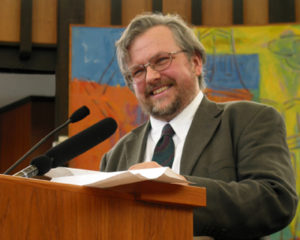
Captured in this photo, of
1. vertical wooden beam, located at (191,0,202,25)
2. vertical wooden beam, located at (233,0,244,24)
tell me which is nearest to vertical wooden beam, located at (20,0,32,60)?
vertical wooden beam, located at (191,0,202,25)

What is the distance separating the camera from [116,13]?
16.6 ft

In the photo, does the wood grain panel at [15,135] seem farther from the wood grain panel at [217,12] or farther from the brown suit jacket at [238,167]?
the brown suit jacket at [238,167]

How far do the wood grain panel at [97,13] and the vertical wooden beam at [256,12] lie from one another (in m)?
1.30

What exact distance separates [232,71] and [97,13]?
137cm

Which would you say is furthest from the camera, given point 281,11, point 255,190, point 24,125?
point 24,125

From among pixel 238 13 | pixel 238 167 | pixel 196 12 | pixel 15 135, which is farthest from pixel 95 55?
pixel 238 167

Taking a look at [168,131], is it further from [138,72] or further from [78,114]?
[78,114]

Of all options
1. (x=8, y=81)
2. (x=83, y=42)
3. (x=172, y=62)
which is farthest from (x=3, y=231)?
(x=8, y=81)

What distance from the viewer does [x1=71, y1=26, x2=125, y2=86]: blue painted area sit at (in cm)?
484

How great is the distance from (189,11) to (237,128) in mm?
3310

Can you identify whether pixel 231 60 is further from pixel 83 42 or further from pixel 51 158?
pixel 51 158

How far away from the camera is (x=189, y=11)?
16.8ft

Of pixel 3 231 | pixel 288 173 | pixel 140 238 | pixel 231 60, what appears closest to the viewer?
pixel 3 231

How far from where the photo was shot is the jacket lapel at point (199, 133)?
196 centimetres
